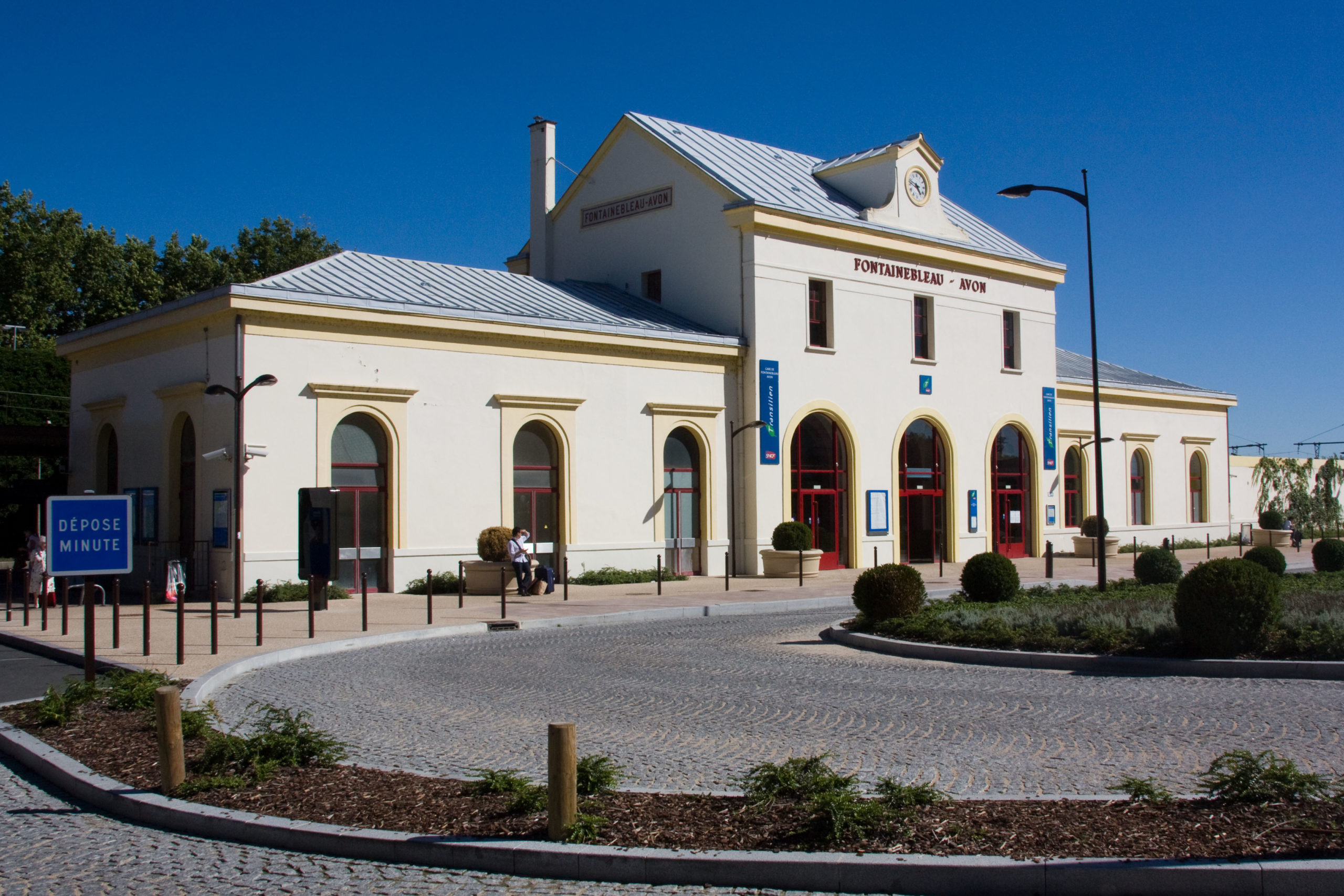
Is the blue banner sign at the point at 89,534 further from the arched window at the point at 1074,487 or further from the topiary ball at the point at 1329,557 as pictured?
the arched window at the point at 1074,487

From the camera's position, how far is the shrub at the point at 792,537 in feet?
100

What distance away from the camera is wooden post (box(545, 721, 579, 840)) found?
6.46 meters

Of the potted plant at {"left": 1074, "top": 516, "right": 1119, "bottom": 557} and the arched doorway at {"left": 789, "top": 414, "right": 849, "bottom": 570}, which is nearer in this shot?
the arched doorway at {"left": 789, "top": 414, "right": 849, "bottom": 570}

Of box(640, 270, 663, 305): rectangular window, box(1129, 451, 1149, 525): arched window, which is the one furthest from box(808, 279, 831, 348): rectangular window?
box(1129, 451, 1149, 525): arched window

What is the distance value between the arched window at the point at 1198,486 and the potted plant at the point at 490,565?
107 ft

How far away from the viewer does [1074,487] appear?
43031mm

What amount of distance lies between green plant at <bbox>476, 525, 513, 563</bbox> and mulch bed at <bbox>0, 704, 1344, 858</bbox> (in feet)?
59.4

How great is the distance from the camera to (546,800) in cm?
703

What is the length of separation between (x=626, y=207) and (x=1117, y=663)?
24.7m

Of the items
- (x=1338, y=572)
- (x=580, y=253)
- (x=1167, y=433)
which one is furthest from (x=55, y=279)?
(x=1338, y=572)

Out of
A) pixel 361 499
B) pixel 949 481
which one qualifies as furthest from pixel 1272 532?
pixel 361 499

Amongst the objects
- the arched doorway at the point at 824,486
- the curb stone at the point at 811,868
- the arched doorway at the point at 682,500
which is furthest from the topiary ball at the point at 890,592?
the arched doorway at the point at 824,486

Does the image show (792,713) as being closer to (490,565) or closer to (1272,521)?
(490,565)

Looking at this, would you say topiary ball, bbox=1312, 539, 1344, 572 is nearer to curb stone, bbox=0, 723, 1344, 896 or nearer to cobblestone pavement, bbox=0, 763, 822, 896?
curb stone, bbox=0, 723, 1344, 896
